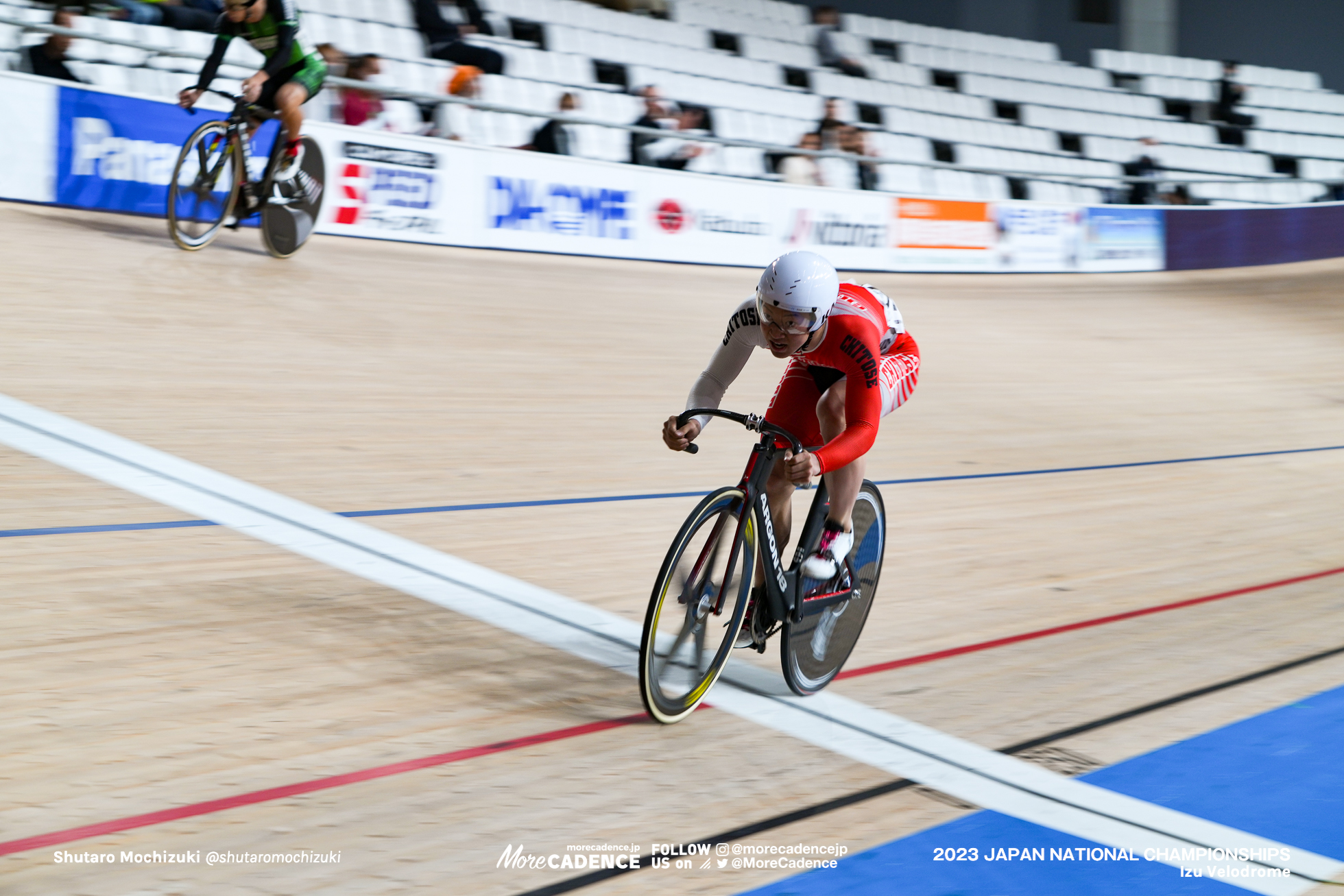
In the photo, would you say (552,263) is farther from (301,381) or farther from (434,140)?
(301,381)

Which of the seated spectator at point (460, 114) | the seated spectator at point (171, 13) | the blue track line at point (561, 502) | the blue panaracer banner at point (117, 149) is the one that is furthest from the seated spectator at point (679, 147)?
the blue track line at point (561, 502)

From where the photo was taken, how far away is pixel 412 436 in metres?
4.47

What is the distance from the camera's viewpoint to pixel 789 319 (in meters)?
2.30

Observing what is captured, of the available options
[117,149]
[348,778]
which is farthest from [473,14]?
[348,778]

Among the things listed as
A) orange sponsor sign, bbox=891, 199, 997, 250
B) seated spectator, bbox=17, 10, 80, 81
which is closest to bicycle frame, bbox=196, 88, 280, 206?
seated spectator, bbox=17, 10, 80, 81

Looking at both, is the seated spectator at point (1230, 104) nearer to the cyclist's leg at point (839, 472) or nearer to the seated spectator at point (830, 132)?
the seated spectator at point (830, 132)

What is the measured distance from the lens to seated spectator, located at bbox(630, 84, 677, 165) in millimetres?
9539

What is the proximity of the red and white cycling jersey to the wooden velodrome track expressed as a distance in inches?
26.7

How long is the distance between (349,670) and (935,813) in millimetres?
1272

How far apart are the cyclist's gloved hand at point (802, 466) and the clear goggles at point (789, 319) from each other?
25cm

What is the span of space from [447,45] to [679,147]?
2.10 meters

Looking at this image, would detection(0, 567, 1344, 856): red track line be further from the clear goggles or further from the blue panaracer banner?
the blue panaracer banner

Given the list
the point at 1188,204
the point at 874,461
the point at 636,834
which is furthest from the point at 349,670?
the point at 1188,204

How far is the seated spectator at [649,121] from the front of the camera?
954cm
